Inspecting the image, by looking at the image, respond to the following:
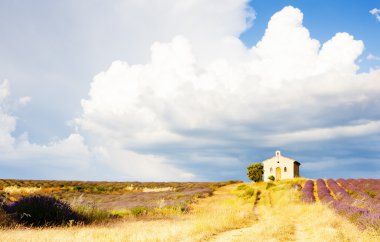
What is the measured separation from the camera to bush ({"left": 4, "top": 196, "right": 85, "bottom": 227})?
15.2 m

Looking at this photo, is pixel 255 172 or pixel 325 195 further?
pixel 255 172

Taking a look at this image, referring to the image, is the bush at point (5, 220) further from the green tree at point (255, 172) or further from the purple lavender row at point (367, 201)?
the green tree at point (255, 172)

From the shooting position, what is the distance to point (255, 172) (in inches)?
2226

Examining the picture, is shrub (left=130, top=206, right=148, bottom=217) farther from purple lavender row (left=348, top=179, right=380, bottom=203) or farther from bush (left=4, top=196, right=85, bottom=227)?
purple lavender row (left=348, top=179, right=380, bottom=203)

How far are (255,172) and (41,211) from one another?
43.6 meters

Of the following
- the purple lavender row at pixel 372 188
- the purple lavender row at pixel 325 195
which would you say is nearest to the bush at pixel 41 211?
the purple lavender row at pixel 325 195

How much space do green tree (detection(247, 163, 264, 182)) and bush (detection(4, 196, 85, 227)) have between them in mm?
42143

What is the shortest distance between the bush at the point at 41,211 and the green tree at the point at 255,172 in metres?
42.1

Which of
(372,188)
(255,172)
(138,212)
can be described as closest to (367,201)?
(372,188)

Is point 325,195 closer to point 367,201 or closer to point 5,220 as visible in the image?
point 367,201

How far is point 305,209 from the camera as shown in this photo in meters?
21.2

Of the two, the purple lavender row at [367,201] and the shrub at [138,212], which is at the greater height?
the purple lavender row at [367,201]

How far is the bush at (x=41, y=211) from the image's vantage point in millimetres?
15195

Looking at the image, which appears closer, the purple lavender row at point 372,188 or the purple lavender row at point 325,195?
the purple lavender row at point 325,195
